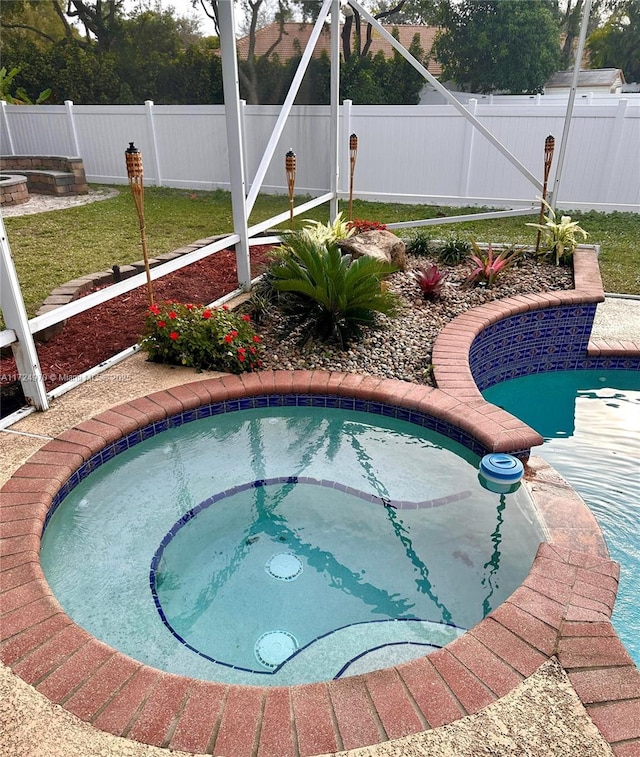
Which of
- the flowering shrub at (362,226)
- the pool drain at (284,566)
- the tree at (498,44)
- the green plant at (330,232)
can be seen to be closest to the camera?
the pool drain at (284,566)

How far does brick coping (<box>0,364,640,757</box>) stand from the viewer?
1.61 m

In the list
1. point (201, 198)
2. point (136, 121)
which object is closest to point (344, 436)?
point (201, 198)

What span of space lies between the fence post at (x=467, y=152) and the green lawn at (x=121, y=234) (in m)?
3.09

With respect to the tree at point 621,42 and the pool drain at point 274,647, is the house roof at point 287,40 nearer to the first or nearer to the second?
the pool drain at point 274,647

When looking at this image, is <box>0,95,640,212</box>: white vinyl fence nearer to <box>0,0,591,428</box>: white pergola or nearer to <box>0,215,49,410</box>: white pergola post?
<box>0,0,591,428</box>: white pergola

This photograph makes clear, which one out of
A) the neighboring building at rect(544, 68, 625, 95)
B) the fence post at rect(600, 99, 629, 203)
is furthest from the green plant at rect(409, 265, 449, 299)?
the neighboring building at rect(544, 68, 625, 95)

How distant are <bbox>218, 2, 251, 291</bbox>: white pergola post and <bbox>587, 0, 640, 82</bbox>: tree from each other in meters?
34.4

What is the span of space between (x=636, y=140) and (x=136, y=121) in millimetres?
8082

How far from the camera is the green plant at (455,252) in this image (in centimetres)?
611

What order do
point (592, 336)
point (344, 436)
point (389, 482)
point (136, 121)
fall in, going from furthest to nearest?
point (136, 121) → point (592, 336) → point (344, 436) → point (389, 482)

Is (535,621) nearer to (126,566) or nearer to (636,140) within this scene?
(126,566)

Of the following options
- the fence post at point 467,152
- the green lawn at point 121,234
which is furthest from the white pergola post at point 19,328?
the fence post at point 467,152

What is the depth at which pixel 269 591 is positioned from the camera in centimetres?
239

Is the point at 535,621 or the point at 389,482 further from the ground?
the point at 535,621
